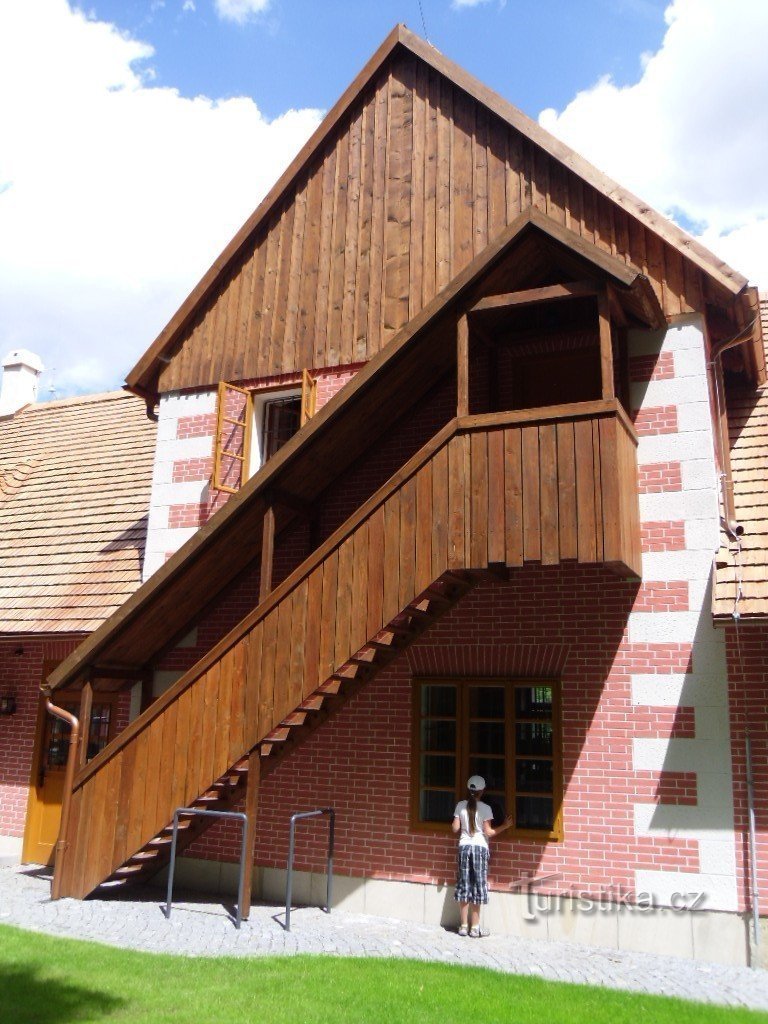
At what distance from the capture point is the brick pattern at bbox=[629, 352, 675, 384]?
28.7 ft

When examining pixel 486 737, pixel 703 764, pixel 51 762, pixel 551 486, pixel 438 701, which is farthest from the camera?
pixel 51 762

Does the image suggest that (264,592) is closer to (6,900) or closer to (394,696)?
(394,696)

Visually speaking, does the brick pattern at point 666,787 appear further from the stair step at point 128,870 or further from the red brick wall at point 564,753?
the stair step at point 128,870

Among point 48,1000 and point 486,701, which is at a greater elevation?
point 486,701

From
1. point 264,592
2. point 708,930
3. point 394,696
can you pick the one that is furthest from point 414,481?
point 708,930

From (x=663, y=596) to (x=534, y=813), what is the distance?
7.89 ft

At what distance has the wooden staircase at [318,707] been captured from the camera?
8.23 meters

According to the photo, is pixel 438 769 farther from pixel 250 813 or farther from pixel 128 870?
pixel 128 870

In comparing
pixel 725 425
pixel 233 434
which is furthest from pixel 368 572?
pixel 725 425

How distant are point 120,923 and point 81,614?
13.1 ft

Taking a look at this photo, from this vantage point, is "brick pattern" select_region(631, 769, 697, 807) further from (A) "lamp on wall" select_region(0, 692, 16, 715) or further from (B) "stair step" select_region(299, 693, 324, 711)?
(A) "lamp on wall" select_region(0, 692, 16, 715)

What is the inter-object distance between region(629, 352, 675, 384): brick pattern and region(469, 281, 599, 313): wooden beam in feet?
4.43

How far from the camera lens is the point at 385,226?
10.6m

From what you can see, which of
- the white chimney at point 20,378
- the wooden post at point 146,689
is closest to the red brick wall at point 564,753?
the wooden post at point 146,689
